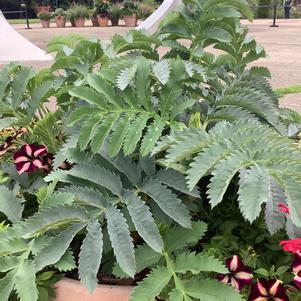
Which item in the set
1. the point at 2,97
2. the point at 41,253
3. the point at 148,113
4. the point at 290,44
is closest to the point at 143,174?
the point at 148,113

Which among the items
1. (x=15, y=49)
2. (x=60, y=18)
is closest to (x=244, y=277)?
(x=15, y=49)

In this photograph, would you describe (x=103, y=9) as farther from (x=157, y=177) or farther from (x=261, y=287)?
(x=261, y=287)

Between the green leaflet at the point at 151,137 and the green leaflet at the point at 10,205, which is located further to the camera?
the green leaflet at the point at 10,205

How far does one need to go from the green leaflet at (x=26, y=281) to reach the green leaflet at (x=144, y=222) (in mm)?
296

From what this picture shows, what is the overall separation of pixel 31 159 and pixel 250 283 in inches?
33.2

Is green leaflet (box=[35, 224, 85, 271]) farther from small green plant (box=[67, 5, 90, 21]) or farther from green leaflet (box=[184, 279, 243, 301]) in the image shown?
small green plant (box=[67, 5, 90, 21])

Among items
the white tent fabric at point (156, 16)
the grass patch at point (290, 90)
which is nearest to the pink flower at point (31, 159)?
the grass patch at point (290, 90)

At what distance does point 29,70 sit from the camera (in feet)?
6.37

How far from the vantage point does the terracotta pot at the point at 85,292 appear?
4.63ft

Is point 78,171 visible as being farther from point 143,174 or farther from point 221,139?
point 221,139

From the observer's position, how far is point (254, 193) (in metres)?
1.08

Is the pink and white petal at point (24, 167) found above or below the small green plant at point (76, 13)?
above

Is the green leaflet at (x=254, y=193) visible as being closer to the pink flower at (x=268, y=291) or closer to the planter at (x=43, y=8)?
the pink flower at (x=268, y=291)

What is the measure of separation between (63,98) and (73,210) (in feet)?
2.08
